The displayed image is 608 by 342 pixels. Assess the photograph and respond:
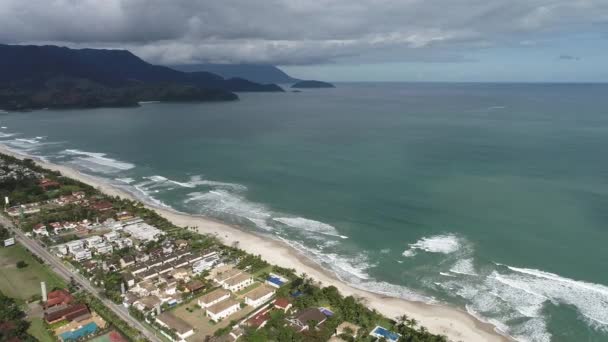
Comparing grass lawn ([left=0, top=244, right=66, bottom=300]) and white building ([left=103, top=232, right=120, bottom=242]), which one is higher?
white building ([left=103, top=232, right=120, bottom=242])

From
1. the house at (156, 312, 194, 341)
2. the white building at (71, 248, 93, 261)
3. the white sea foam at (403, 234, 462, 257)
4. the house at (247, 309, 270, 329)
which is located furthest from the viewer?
the white sea foam at (403, 234, 462, 257)

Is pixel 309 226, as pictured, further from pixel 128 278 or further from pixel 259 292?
pixel 128 278

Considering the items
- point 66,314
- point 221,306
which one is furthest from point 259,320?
point 66,314

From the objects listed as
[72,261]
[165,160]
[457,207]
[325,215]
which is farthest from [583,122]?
[72,261]

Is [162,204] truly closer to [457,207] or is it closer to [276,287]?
[276,287]

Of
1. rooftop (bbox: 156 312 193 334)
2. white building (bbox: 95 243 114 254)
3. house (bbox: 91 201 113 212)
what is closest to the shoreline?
house (bbox: 91 201 113 212)

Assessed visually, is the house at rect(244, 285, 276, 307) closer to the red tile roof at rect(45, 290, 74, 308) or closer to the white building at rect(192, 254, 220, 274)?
the white building at rect(192, 254, 220, 274)
